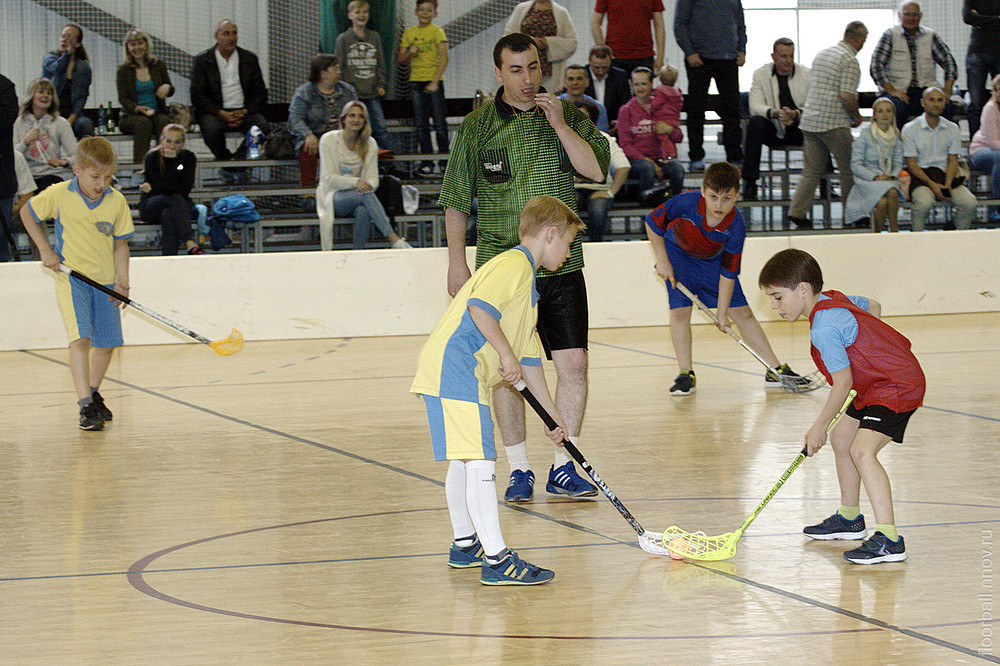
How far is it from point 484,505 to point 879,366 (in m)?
1.28

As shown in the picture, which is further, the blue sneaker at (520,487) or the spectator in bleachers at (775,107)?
the spectator in bleachers at (775,107)

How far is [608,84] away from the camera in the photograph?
433 inches

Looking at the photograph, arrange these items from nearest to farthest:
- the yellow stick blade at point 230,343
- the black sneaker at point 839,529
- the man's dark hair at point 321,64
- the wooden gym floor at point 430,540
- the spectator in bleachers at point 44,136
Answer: the wooden gym floor at point 430,540, the black sneaker at point 839,529, the yellow stick blade at point 230,343, the spectator in bleachers at point 44,136, the man's dark hair at point 321,64

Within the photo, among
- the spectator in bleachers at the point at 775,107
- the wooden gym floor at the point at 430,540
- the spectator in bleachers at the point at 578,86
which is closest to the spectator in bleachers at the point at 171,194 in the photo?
the wooden gym floor at the point at 430,540

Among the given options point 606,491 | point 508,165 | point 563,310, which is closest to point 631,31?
point 508,165

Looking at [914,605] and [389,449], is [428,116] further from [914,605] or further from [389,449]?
[914,605]

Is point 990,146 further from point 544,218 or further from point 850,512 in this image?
point 544,218

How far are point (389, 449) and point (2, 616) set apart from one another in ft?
8.03

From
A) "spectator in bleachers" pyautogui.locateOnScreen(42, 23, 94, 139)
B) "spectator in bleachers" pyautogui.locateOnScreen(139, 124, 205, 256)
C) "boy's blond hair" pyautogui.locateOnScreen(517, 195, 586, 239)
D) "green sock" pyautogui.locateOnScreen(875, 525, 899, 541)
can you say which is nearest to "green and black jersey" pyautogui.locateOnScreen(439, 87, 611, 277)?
"boy's blond hair" pyautogui.locateOnScreen(517, 195, 586, 239)

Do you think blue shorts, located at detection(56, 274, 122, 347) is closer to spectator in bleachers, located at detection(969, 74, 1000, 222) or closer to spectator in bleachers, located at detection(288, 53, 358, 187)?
spectator in bleachers, located at detection(288, 53, 358, 187)

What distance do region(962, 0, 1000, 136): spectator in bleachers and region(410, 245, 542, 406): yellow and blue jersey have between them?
9726 millimetres

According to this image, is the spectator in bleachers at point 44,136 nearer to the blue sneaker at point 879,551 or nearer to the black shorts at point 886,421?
the black shorts at point 886,421

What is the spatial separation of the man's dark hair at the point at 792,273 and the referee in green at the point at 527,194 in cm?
97

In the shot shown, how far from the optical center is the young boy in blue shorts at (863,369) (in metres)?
3.59
